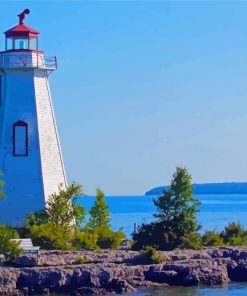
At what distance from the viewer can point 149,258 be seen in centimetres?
3897

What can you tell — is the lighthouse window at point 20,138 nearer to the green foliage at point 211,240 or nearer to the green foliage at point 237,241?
the green foliage at point 211,240

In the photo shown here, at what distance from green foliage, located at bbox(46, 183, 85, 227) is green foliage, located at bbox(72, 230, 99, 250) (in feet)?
6.30

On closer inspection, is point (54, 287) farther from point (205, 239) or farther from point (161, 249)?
point (205, 239)

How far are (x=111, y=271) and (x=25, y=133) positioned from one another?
13.3 m

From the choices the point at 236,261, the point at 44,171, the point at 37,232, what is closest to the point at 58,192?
the point at 44,171

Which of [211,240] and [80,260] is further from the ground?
[211,240]

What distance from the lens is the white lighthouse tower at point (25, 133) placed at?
4816cm

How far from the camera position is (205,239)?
46156 mm

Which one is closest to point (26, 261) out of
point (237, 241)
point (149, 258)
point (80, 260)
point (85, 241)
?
point (80, 260)

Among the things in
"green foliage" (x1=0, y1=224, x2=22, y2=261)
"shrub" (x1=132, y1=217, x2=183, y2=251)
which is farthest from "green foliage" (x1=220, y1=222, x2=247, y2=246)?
"green foliage" (x1=0, y1=224, x2=22, y2=261)

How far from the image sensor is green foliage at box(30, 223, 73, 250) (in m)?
42.8

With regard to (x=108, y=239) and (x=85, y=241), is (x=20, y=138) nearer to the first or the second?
(x=108, y=239)

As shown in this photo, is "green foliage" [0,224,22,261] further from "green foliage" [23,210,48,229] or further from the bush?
the bush

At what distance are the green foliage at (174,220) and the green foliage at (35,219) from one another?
171 inches
